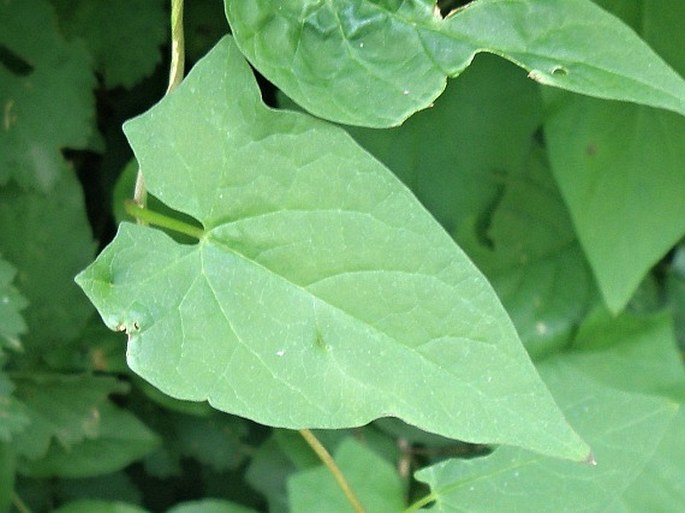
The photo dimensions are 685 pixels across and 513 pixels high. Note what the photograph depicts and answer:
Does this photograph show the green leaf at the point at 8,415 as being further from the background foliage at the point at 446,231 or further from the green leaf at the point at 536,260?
the green leaf at the point at 536,260

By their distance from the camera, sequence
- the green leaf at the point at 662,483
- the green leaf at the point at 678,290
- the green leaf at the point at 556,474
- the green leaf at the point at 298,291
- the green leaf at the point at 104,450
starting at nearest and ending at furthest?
1. the green leaf at the point at 298,291
2. the green leaf at the point at 556,474
3. the green leaf at the point at 662,483
4. the green leaf at the point at 104,450
5. the green leaf at the point at 678,290

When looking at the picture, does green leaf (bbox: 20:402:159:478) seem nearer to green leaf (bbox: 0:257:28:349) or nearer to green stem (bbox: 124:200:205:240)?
green leaf (bbox: 0:257:28:349)

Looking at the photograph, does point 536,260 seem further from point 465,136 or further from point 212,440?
point 212,440

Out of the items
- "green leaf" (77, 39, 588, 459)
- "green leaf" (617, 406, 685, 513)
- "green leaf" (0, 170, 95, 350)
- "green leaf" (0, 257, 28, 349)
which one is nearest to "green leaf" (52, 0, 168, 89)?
"green leaf" (0, 170, 95, 350)

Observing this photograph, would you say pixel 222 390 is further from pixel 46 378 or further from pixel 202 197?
pixel 46 378

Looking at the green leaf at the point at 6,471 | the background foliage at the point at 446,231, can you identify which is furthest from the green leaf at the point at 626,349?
the green leaf at the point at 6,471

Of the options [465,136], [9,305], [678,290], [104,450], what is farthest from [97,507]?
[678,290]

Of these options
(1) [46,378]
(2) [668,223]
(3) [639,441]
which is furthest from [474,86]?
(1) [46,378]
